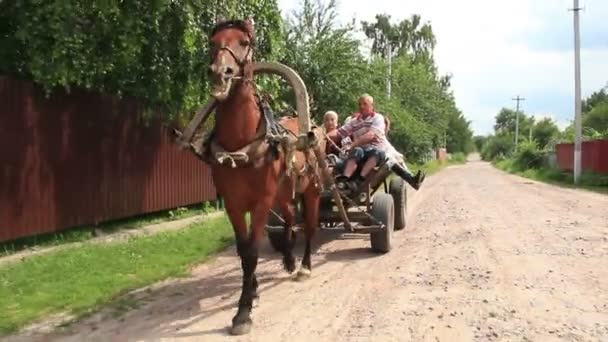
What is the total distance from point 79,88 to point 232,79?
6802mm

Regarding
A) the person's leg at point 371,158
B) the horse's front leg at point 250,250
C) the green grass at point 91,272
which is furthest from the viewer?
the person's leg at point 371,158

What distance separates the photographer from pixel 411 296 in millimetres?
6984

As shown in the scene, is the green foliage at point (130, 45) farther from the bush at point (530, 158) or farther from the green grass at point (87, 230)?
the bush at point (530, 158)

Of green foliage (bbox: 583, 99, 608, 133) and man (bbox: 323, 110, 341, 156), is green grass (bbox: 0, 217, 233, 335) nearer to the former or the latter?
man (bbox: 323, 110, 341, 156)

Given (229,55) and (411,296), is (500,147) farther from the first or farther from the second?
(229,55)

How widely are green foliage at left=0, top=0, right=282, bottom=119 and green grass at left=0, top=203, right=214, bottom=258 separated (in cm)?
246

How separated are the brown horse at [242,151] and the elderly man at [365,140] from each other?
3.35 metres

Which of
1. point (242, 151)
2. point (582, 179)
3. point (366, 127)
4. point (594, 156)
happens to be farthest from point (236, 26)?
point (594, 156)

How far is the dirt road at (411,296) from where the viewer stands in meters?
5.86

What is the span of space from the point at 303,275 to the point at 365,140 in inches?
106

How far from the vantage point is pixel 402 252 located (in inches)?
384

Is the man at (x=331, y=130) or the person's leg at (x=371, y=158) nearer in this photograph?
the person's leg at (x=371, y=158)

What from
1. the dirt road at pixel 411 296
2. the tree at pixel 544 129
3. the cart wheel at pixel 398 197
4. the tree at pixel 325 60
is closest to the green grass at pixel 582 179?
the tree at pixel 325 60

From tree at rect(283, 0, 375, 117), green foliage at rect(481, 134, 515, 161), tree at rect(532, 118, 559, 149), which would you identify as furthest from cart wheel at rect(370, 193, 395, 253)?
→ green foliage at rect(481, 134, 515, 161)
